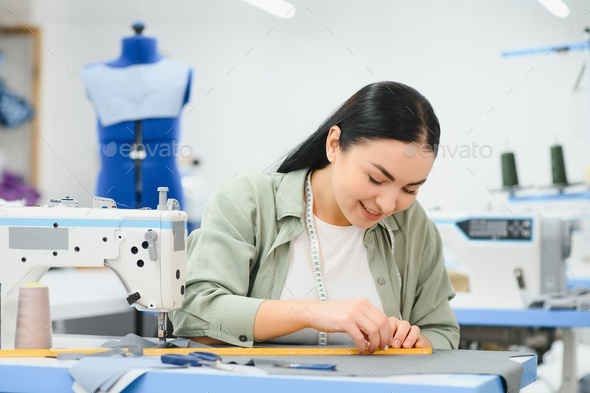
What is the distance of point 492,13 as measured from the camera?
4770 millimetres

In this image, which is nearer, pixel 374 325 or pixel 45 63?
pixel 374 325

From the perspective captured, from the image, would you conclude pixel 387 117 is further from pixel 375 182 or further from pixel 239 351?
pixel 239 351

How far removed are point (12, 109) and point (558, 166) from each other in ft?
12.3


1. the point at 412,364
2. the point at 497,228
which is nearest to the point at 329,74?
the point at 497,228

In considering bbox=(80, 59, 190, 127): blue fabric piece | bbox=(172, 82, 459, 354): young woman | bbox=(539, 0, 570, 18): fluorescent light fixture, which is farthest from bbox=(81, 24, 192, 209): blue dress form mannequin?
bbox=(539, 0, 570, 18): fluorescent light fixture

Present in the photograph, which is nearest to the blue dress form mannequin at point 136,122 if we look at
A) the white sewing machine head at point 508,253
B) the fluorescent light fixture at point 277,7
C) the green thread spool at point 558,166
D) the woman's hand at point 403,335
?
the white sewing machine head at point 508,253

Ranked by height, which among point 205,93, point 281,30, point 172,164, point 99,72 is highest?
point 281,30

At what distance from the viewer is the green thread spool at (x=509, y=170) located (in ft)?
13.0

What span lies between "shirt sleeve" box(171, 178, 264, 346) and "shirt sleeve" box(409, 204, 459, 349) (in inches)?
14.9

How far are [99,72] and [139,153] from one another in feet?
1.20

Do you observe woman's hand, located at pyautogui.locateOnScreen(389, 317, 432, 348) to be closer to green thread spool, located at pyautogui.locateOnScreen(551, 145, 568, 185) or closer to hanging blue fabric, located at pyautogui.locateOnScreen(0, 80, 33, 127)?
green thread spool, located at pyautogui.locateOnScreen(551, 145, 568, 185)

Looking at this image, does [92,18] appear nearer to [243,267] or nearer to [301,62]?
[301,62]

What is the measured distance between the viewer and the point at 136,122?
3039mm

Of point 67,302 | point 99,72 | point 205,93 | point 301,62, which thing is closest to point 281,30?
point 301,62
